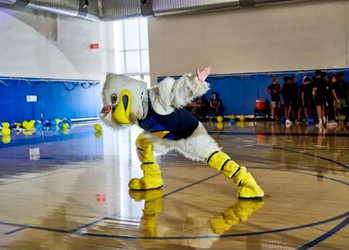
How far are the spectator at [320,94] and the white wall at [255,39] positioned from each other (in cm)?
304

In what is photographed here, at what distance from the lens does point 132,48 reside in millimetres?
21141

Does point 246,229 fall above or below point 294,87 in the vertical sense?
below

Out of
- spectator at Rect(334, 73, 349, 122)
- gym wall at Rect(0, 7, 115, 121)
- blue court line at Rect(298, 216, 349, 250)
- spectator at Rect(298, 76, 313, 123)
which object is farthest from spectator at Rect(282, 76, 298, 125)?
blue court line at Rect(298, 216, 349, 250)

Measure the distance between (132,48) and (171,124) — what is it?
17771 mm

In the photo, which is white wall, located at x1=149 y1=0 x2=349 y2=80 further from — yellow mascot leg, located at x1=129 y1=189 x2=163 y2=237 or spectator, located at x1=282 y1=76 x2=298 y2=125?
yellow mascot leg, located at x1=129 y1=189 x2=163 y2=237

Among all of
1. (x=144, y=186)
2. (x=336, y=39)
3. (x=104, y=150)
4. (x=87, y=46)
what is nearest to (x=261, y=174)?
(x=144, y=186)

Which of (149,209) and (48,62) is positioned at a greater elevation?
(48,62)

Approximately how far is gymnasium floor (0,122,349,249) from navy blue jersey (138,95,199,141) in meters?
0.57

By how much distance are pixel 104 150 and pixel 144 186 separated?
3545 mm

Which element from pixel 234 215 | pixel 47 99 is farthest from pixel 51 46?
pixel 234 215

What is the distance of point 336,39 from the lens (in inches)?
579

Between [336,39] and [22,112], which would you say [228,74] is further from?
[22,112]

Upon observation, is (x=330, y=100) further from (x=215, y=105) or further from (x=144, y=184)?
(x=144, y=184)

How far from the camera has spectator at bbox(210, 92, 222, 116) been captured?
16266 millimetres
